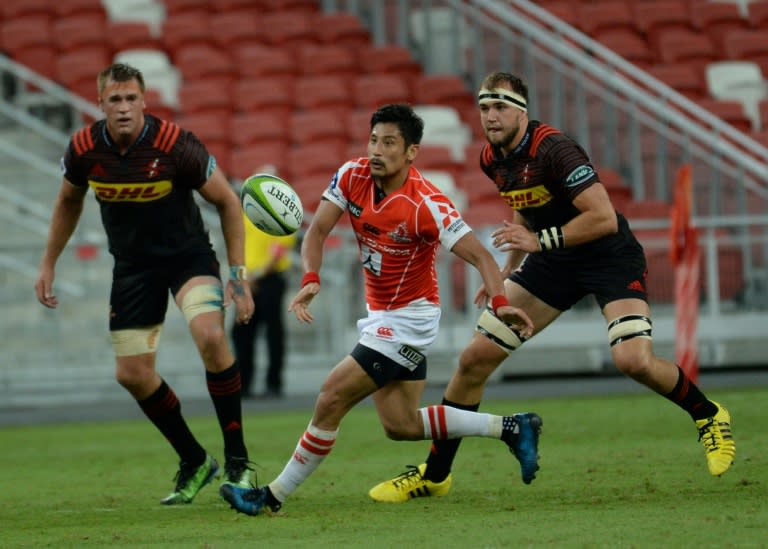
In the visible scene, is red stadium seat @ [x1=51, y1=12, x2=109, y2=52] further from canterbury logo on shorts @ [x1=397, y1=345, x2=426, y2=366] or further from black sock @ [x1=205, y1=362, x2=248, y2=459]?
canterbury logo on shorts @ [x1=397, y1=345, x2=426, y2=366]

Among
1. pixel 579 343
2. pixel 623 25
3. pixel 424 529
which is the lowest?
pixel 579 343

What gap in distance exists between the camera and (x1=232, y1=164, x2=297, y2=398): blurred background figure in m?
15.2

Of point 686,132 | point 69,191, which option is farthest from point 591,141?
point 69,191

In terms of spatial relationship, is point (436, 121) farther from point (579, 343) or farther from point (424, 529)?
point (424, 529)

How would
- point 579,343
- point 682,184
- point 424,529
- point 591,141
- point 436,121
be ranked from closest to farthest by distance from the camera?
point 424,529
point 682,184
point 579,343
point 591,141
point 436,121

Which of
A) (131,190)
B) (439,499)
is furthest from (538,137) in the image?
(131,190)

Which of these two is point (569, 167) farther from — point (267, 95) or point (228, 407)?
point (267, 95)

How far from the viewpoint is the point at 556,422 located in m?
11.9

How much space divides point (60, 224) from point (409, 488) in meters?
2.58

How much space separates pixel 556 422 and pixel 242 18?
1047 centimetres

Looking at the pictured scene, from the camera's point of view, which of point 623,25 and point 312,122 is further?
point 623,25

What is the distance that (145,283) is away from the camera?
810 cm

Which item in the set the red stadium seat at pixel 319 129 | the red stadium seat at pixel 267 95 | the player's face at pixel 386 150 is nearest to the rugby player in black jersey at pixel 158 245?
the player's face at pixel 386 150

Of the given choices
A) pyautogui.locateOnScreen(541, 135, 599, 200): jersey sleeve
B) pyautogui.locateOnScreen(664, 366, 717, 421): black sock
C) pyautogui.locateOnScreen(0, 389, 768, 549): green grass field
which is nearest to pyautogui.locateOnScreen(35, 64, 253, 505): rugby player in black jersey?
pyautogui.locateOnScreen(0, 389, 768, 549): green grass field
